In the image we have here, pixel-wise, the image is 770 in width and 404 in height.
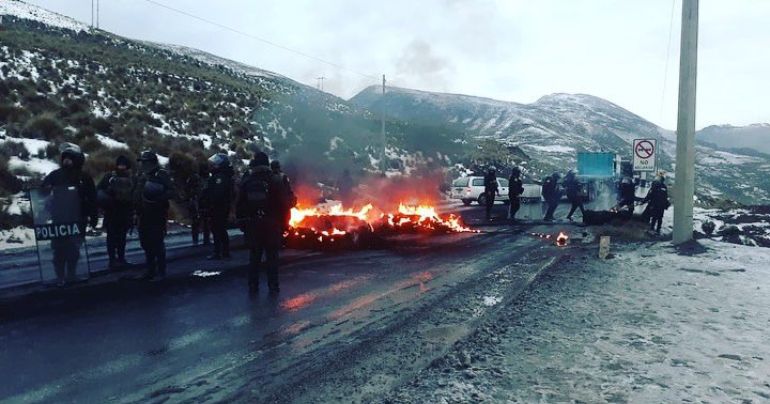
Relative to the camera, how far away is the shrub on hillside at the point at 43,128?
23.4 m

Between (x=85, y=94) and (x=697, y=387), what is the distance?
35884 millimetres

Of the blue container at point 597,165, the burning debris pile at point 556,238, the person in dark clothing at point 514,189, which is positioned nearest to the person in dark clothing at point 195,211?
the burning debris pile at point 556,238

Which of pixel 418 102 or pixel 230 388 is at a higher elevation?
pixel 418 102

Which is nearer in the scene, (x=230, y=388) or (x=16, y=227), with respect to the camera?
(x=230, y=388)

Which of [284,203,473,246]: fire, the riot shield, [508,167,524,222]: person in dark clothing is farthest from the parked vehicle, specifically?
the riot shield

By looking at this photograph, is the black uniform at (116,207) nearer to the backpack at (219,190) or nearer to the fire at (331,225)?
the backpack at (219,190)

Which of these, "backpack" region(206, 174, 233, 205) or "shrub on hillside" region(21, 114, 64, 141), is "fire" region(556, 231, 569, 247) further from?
"shrub on hillside" region(21, 114, 64, 141)

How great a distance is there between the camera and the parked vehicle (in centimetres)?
3130

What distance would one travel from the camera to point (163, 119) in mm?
34344

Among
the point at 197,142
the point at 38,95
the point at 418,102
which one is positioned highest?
the point at 418,102

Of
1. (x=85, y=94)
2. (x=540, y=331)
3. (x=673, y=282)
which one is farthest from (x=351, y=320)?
(x=85, y=94)

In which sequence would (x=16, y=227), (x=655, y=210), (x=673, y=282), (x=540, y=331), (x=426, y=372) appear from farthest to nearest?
(x=655, y=210)
(x=16, y=227)
(x=673, y=282)
(x=540, y=331)
(x=426, y=372)

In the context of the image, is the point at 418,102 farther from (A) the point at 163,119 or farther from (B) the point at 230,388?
(B) the point at 230,388

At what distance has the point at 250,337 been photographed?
5891 millimetres
